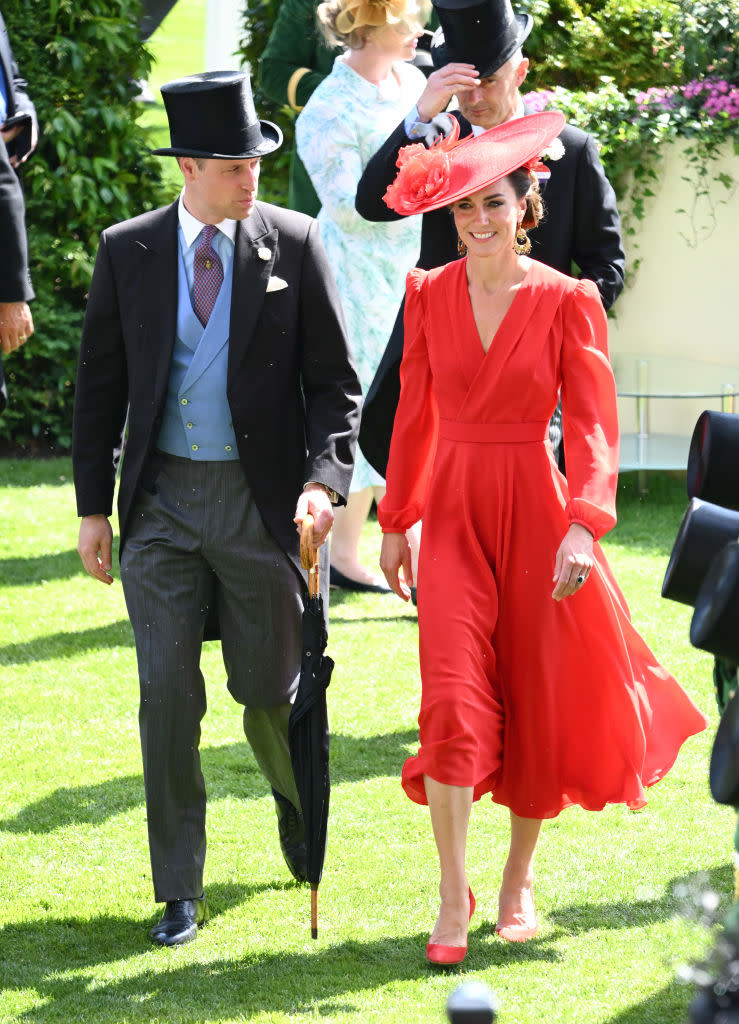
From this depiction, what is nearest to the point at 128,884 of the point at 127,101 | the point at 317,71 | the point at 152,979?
the point at 152,979

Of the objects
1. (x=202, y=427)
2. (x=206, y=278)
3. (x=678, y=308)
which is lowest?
(x=678, y=308)

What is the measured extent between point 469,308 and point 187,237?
74 centimetres

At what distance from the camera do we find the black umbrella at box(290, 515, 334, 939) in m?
3.88

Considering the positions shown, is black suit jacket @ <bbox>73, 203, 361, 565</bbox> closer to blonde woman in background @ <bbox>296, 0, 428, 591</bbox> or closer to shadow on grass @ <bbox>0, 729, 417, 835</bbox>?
shadow on grass @ <bbox>0, 729, 417, 835</bbox>

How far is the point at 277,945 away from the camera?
3996 millimetres

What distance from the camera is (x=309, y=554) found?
12.9 ft

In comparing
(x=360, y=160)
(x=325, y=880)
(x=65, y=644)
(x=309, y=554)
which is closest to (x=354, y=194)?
(x=360, y=160)

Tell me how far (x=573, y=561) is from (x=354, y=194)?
137 inches

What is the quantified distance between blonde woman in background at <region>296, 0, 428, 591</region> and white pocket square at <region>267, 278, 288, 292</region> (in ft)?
8.09

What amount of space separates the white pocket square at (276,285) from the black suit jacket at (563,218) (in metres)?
0.71

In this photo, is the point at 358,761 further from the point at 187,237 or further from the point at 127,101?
the point at 127,101

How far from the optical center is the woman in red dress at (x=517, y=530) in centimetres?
387

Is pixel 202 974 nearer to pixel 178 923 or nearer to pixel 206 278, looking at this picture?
pixel 178 923

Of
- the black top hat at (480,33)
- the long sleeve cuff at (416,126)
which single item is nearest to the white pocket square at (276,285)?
the long sleeve cuff at (416,126)
